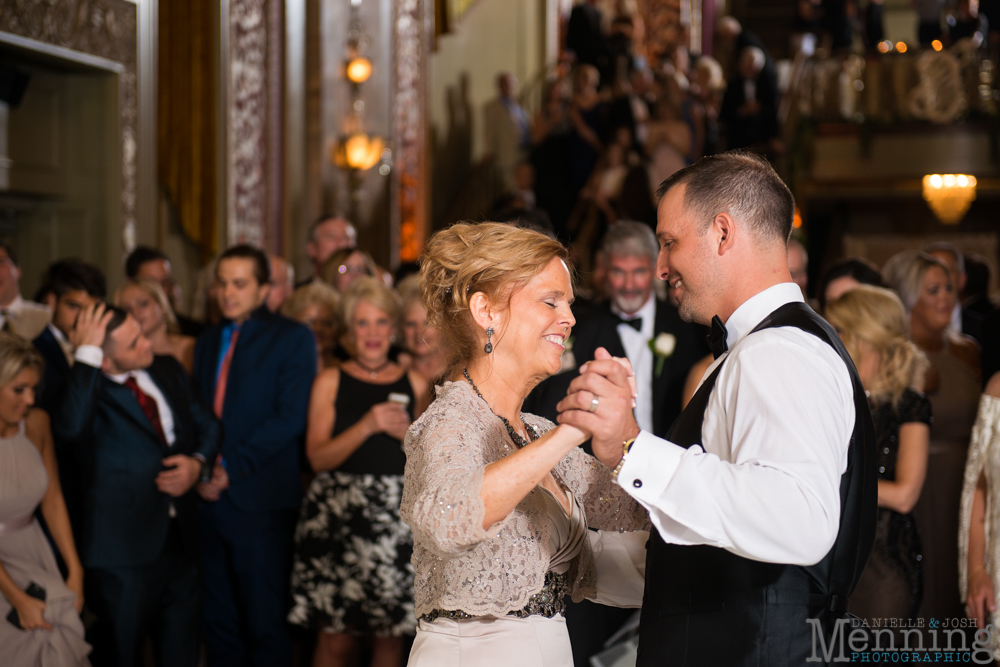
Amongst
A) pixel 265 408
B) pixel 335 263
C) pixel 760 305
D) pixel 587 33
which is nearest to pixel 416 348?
pixel 265 408

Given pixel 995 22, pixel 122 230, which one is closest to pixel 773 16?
pixel 995 22

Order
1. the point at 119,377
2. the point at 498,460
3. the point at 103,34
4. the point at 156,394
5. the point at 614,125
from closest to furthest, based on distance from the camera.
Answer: the point at 498,460 < the point at 119,377 < the point at 156,394 < the point at 103,34 < the point at 614,125

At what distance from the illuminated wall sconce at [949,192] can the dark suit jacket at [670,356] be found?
8499 mm

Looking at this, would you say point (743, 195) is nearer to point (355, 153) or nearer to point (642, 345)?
point (642, 345)

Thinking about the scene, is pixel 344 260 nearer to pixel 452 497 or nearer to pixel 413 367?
pixel 413 367

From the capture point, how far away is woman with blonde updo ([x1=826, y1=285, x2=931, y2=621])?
3318mm

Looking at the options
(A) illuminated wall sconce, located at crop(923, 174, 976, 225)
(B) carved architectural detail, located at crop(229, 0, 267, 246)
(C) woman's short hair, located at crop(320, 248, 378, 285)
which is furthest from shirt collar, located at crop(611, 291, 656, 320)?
(A) illuminated wall sconce, located at crop(923, 174, 976, 225)

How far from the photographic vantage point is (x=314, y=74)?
8117 mm

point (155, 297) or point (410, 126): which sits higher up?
point (410, 126)

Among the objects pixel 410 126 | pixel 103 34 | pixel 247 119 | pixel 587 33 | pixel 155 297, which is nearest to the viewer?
pixel 155 297

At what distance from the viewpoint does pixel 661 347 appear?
407 cm

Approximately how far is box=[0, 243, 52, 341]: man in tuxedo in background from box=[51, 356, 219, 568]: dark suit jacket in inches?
50.1

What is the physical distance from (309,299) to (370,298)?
1.00 m

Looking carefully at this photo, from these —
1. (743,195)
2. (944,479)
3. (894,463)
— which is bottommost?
(944,479)
